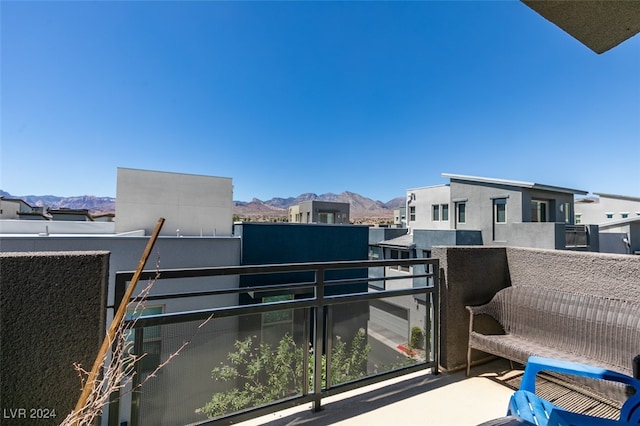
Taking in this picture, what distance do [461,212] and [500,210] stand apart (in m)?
2.34

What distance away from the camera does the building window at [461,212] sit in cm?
1584

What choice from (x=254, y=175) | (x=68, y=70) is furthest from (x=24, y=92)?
(x=254, y=175)

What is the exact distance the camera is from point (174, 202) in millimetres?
12836

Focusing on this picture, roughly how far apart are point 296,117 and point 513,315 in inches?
852

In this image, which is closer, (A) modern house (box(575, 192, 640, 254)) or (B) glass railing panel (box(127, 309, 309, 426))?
(B) glass railing panel (box(127, 309, 309, 426))

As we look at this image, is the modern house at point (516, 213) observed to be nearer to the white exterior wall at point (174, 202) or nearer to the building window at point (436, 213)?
the building window at point (436, 213)

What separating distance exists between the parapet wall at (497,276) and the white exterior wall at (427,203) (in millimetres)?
14977

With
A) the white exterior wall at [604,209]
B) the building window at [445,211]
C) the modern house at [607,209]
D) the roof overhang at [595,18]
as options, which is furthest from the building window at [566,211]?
the roof overhang at [595,18]

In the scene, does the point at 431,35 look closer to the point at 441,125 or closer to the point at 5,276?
the point at 441,125

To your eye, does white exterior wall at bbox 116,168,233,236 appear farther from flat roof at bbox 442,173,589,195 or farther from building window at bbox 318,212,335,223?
building window at bbox 318,212,335,223

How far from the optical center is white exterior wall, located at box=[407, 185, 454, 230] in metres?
17.5

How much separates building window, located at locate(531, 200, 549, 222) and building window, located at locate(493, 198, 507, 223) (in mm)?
1573

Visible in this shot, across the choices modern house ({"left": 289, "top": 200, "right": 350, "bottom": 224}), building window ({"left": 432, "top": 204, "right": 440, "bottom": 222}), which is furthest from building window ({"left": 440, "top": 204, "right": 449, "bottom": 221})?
modern house ({"left": 289, "top": 200, "right": 350, "bottom": 224})

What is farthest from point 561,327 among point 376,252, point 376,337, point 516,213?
point 376,252
